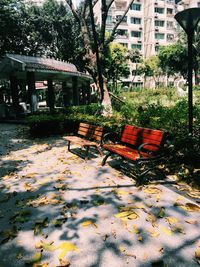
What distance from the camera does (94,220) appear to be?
12.4ft

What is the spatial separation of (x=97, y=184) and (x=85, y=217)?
1.40m

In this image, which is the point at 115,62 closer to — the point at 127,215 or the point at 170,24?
the point at 170,24

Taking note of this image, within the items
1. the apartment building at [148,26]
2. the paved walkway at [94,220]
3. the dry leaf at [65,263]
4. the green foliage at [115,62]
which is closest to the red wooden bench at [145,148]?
the paved walkway at [94,220]

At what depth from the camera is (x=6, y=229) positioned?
3660mm

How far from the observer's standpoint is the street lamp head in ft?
17.6

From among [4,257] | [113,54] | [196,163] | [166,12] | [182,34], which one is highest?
[166,12]

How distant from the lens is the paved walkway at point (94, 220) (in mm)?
2971

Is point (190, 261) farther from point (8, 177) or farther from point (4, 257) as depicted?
point (8, 177)

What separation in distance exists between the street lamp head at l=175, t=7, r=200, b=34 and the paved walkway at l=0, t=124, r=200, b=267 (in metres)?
3.26

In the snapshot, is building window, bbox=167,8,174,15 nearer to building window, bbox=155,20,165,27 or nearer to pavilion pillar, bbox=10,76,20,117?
building window, bbox=155,20,165,27

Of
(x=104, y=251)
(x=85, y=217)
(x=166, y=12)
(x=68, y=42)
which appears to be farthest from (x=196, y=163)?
(x=166, y=12)

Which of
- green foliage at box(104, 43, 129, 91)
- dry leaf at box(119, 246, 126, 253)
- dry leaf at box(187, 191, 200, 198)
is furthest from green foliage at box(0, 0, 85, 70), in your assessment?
dry leaf at box(119, 246, 126, 253)

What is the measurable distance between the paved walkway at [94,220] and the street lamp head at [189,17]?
3256 millimetres

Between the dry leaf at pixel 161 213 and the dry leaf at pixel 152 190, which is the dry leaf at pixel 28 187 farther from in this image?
the dry leaf at pixel 161 213
